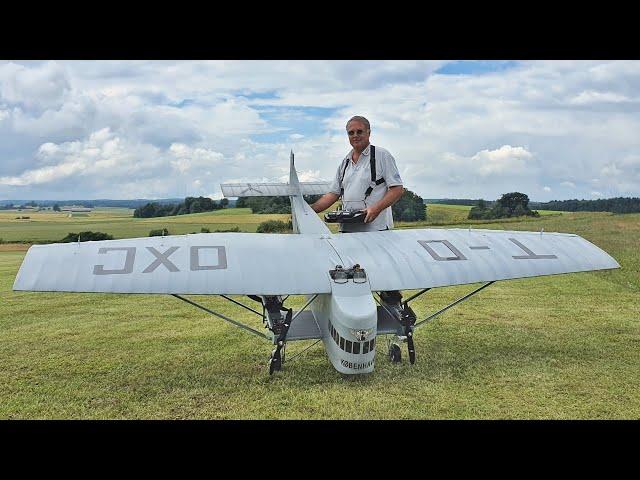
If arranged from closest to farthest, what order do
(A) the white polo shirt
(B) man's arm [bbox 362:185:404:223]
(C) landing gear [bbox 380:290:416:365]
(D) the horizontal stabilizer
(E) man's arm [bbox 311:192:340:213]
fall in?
(C) landing gear [bbox 380:290:416:365], (B) man's arm [bbox 362:185:404:223], (A) the white polo shirt, (E) man's arm [bbox 311:192:340:213], (D) the horizontal stabilizer

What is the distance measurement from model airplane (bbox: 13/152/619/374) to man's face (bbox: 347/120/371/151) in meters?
1.46

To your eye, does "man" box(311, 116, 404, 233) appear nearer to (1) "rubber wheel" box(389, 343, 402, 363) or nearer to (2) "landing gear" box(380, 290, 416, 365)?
(2) "landing gear" box(380, 290, 416, 365)

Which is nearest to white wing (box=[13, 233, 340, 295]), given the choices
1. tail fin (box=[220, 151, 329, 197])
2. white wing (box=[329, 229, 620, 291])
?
white wing (box=[329, 229, 620, 291])

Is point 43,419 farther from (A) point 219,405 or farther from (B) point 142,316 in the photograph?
(B) point 142,316

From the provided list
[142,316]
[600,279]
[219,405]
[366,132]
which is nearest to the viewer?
[219,405]

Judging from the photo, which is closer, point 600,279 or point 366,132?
point 366,132

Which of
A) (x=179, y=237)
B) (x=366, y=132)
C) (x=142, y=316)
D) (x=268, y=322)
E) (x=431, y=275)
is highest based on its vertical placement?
(x=366, y=132)

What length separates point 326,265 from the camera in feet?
20.6

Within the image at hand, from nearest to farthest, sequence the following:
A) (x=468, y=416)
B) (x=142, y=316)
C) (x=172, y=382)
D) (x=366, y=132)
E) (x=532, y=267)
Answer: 1. (x=468, y=416)
2. (x=172, y=382)
3. (x=532, y=267)
4. (x=366, y=132)
5. (x=142, y=316)

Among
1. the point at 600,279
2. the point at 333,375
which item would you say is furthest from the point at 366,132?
the point at 600,279

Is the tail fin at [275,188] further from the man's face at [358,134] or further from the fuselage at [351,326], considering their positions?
the fuselage at [351,326]

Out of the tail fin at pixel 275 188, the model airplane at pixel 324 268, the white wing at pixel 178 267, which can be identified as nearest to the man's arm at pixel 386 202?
the model airplane at pixel 324 268

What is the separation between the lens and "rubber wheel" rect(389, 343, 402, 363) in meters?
6.82

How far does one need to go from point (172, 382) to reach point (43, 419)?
1.53 metres
